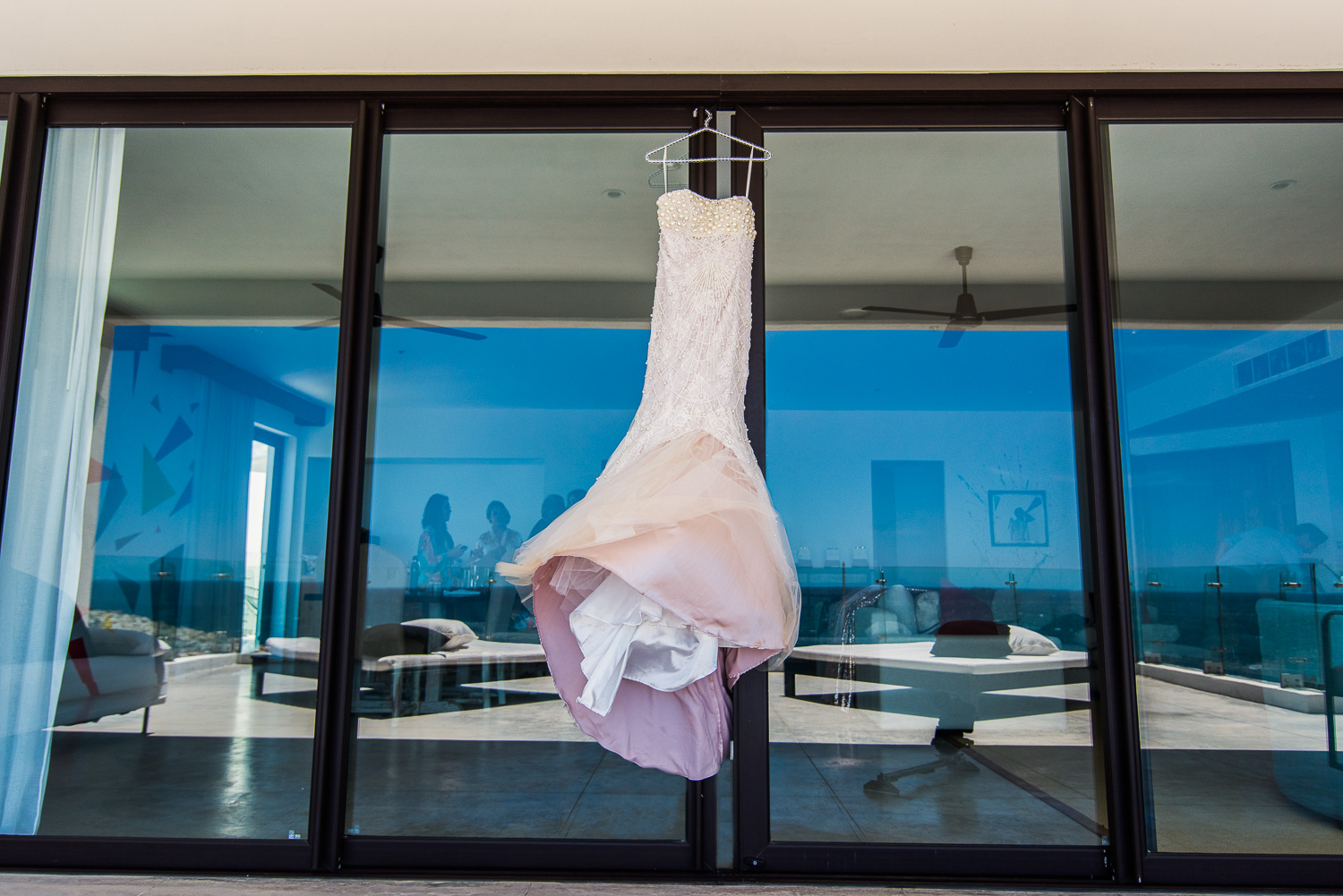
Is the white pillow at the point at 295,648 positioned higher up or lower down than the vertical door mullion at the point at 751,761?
higher up

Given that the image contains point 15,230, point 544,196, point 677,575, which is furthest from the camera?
point 544,196

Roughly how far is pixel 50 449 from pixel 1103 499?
112 inches

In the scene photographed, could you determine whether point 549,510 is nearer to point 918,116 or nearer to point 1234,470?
point 918,116

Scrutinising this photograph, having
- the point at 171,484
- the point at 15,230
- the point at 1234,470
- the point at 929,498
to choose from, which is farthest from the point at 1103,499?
the point at 15,230

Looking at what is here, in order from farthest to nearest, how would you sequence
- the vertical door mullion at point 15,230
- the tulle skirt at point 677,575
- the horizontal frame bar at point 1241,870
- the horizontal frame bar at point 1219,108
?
the horizontal frame bar at point 1219,108 < the vertical door mullion at point 15,230 < the horizontal frame bar at point 1241,870 < the tulle skirt at point 677,575

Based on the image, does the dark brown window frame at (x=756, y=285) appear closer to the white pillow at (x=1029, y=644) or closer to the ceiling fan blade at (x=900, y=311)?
the white pillow at (x=1029, y=644)

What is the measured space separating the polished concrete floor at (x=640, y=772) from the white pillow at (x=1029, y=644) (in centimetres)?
10

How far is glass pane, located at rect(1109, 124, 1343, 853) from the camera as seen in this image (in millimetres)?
2176

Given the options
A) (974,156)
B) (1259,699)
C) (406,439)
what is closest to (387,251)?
(406,439)

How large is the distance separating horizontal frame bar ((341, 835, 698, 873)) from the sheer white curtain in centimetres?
90

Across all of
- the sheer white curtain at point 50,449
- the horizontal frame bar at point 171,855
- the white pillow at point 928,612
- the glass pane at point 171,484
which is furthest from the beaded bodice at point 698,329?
the sheer white curtain at point 50,449

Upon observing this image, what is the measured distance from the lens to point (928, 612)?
7.38 ft

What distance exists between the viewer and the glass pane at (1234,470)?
2.18 metres

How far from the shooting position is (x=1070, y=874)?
7.14 ft
